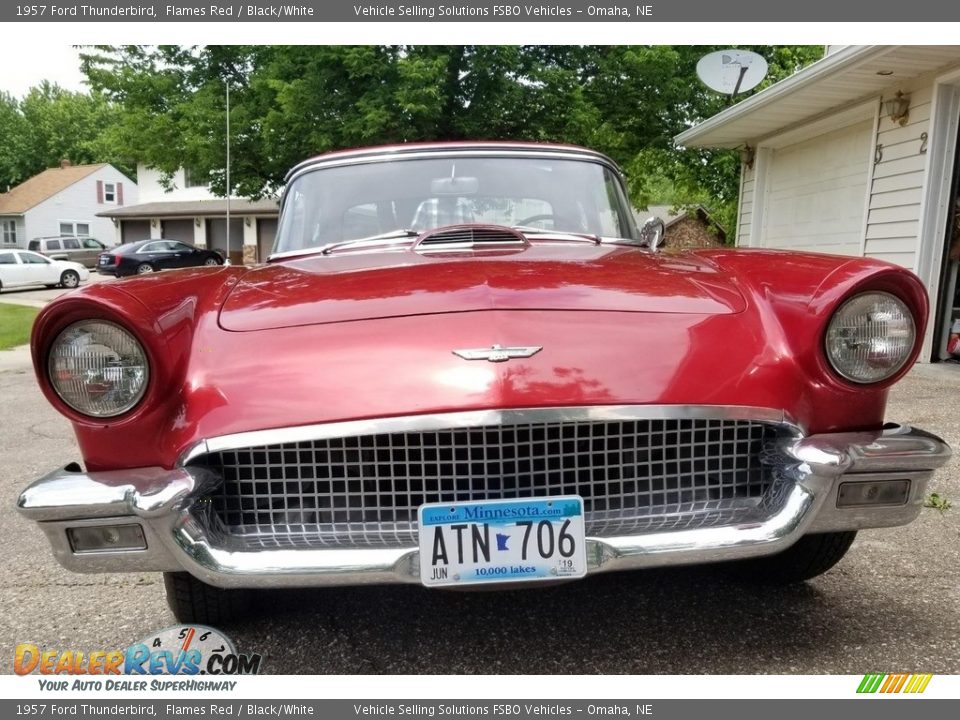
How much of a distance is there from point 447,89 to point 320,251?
8523mm

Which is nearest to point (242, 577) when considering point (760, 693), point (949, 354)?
point (760, 693)

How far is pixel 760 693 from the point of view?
5.48 feet

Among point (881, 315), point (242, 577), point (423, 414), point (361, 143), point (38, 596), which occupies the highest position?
point (361, 143)

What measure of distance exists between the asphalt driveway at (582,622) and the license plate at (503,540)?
0.38 m

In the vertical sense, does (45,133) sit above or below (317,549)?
above

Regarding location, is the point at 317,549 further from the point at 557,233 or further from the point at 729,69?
the point at 729,69

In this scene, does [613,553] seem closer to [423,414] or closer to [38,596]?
[423,414]

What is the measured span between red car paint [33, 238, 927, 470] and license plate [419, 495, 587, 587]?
22 cm

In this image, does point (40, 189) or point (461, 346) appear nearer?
point (461, 346)

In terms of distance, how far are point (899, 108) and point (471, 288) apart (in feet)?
20.5

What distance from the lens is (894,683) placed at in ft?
5.59

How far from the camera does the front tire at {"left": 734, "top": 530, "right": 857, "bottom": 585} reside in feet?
6.67

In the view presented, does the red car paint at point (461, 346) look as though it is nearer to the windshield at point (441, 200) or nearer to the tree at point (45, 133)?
the windshield at point (441, 200)

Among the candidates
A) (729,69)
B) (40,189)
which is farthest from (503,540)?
(40,189)
